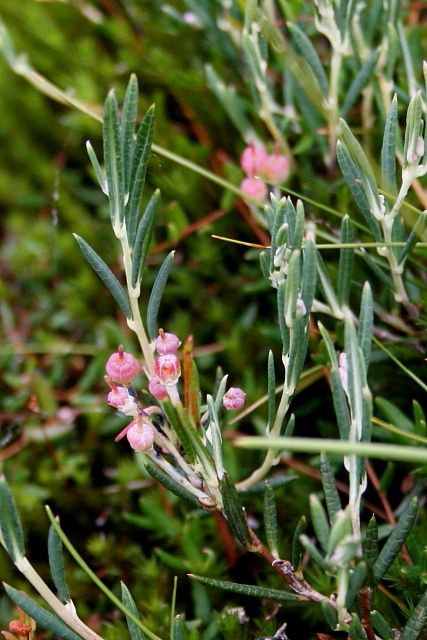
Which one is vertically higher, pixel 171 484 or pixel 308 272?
pixel 308 272

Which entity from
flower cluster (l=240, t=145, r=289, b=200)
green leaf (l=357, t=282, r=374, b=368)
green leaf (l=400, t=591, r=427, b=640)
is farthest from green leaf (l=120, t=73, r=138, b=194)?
green leaf (l=400, t=591, r=427, b=640)

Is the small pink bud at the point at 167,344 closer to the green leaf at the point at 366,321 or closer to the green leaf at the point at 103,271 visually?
the green leaf at the point at 103,271

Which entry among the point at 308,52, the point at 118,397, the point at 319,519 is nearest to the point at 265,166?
the point at 308,52

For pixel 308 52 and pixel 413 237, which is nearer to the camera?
pixel 413 237

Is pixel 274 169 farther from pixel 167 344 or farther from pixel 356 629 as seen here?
pixel 356 629

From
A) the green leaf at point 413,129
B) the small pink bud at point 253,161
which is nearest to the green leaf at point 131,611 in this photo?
the green leaf at point 413,129

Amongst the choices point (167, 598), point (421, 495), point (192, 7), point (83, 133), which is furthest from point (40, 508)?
point (192, 7)

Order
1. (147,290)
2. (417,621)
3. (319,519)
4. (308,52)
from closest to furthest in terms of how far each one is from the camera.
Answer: (319,519) → (417,621) → (308,52) → (147,290)

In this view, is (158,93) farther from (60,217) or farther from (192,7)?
(60,217)
